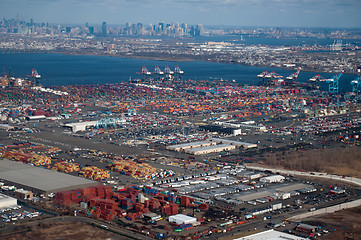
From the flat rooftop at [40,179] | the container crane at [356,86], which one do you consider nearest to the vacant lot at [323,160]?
the flat rooftop at [40,179]

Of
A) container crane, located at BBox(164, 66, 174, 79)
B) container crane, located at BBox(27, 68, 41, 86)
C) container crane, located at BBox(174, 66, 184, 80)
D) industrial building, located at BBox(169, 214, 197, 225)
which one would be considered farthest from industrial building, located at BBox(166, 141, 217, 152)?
container crane, located at BBox(174, 66, 184, 80)

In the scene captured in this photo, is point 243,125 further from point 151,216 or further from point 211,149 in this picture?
point 151,216

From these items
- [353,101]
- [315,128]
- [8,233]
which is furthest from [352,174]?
[353,101]

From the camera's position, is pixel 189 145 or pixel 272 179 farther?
pixel 189 145

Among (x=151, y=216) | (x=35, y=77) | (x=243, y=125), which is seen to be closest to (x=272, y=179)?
(x=151, y=216)

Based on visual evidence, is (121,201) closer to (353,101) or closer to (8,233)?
(8,233)

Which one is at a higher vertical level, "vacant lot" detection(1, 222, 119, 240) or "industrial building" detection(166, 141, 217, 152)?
"vacant lot" detection(1, 222, 119, 240)

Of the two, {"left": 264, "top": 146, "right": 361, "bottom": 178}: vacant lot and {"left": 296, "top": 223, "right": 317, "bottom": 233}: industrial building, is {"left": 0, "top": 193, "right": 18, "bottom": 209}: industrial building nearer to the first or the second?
{"left": 296, "top": 223, "right": 317, "bottom": 233}: industrial building
